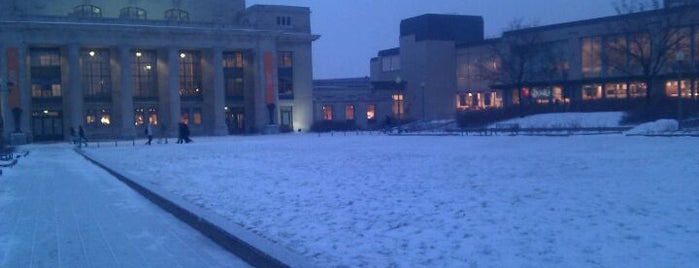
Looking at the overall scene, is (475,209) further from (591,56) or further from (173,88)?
(173,88)

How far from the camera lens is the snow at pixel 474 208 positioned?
7375 mm

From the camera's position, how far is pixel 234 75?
8038 cm

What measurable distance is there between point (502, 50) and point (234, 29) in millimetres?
29471

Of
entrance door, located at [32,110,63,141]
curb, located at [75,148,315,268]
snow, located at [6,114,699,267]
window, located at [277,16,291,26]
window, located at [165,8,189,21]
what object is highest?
window, located at [165,8,189,21]

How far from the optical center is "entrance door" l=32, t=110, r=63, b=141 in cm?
6975

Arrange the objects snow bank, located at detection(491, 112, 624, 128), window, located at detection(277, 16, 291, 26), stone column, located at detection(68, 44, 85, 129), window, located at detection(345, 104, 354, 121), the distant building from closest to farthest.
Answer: snow bank, located at detection(491, 112, 624, 128)
stone column, located at detection(68, 44, 85, 129)
window, located at detection(277, 16, 291, 26)
the distant building
window, located at detection(345, 104, 354, 121)

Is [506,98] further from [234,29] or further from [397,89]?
[234,29]

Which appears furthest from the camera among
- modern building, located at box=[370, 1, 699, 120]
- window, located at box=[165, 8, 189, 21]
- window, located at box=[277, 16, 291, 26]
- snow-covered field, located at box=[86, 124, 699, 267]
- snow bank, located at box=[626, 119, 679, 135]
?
window, located at box=[277, 16, 291, 26]

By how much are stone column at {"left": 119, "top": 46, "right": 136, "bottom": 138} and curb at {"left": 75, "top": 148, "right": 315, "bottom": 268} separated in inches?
2345

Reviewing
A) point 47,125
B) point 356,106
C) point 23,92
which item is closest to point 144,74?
point 47,125

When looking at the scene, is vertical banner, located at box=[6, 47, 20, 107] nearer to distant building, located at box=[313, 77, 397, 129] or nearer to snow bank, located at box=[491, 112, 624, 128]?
distant building, located at box=[313, 77, 397, 129]

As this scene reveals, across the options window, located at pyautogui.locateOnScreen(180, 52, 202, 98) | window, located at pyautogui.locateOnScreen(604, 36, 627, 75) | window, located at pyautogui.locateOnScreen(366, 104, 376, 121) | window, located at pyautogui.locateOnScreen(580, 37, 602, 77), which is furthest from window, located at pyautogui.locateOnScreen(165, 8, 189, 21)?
window, located at pyautogui.locateOnScreen(604, 36, 627, 75)

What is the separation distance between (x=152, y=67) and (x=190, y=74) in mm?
4561

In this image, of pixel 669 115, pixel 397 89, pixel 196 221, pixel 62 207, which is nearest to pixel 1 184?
pixel 62 207
